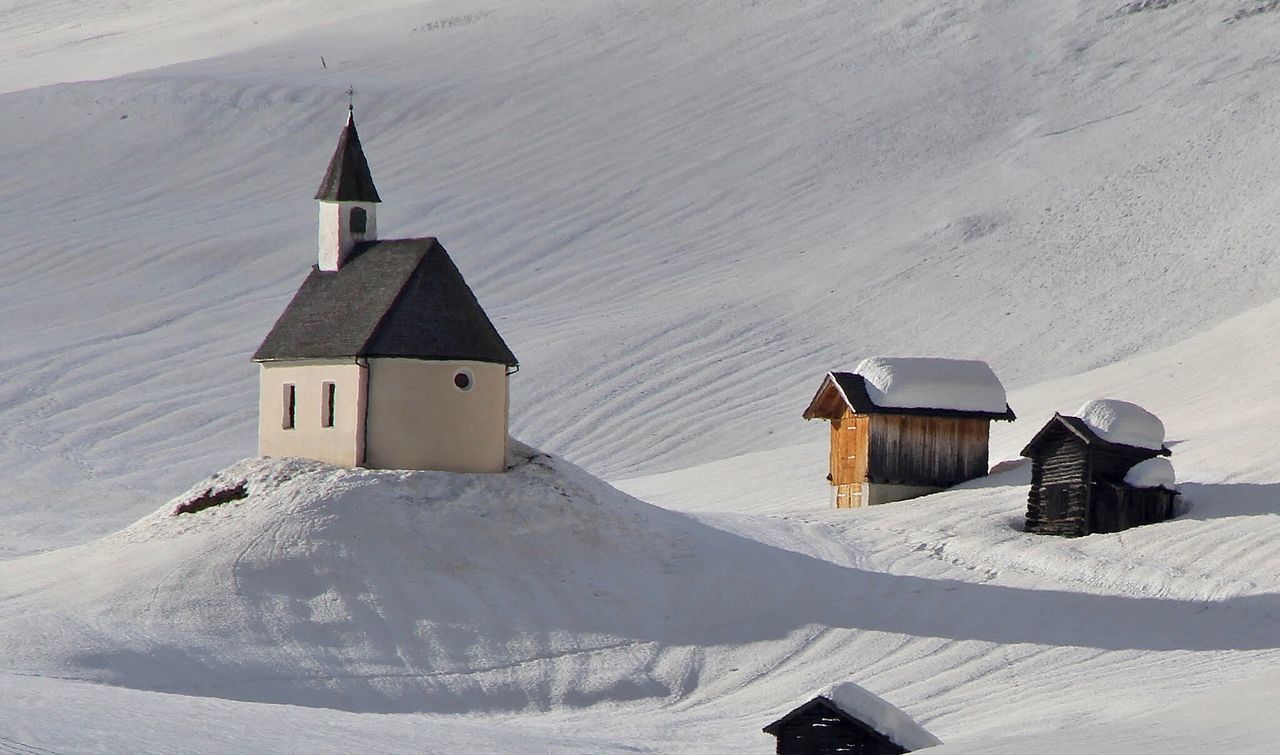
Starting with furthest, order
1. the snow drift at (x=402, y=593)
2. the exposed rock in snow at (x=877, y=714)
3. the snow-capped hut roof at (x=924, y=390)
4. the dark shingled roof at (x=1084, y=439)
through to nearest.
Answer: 1. the snow-capped hut roof at (x=924, y=390)
2. the dark shingled roof at (x=1084, y=439)
3. the snow drift at (x=402, y=593)
4. the exposed rock in snow at (x=877, y=714)

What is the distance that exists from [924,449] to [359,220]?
1236 cm

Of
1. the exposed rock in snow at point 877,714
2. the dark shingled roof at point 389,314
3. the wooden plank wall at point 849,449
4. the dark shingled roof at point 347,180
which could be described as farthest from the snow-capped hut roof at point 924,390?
the exposed rock in snow at point 877,714

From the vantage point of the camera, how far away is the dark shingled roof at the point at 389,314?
34.2 m

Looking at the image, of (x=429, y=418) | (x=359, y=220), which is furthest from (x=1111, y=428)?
(x=359, y=220)

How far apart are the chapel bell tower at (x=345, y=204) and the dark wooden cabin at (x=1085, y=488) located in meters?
12.5

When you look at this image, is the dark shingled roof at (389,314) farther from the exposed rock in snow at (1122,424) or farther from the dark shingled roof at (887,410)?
the exposed rock in snow at (1122,424)

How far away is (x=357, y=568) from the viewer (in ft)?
104

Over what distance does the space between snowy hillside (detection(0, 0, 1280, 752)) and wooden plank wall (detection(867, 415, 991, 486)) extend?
53.5 inches

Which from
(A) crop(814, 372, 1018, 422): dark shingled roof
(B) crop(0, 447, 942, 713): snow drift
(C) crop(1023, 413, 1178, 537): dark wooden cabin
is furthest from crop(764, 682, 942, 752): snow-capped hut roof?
(A) crop(814, 372, 1018, 422): dark shingled roof

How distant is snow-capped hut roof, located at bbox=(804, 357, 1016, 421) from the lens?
41406 millimetres

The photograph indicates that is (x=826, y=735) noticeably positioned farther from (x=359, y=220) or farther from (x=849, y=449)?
(x=849, y=449)

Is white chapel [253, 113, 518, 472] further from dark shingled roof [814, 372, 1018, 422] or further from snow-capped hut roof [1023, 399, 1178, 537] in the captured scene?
snow-capped hut roof [1023, 399, 1178, 537]

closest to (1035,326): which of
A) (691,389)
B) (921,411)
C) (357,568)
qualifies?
(691,389)

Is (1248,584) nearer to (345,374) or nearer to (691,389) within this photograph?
(345,374)
